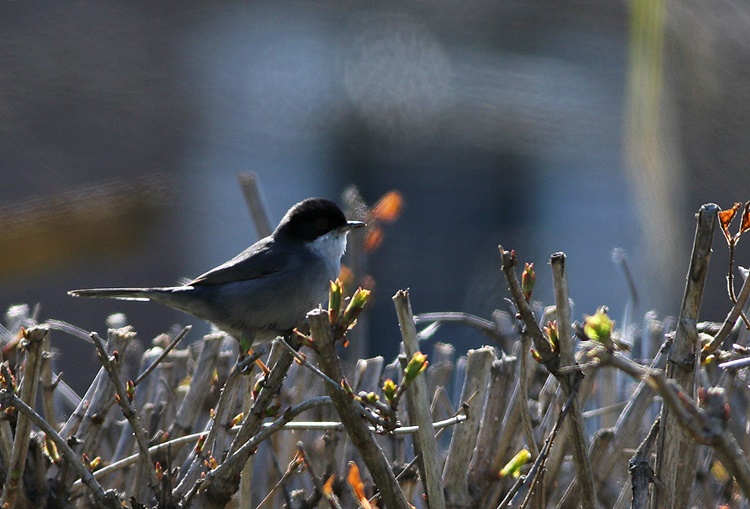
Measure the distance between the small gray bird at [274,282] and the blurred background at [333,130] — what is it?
3027 millimetres

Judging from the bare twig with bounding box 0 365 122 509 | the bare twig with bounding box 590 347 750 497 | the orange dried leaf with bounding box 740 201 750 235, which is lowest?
the bare twig with bounding box 0 365 122 509

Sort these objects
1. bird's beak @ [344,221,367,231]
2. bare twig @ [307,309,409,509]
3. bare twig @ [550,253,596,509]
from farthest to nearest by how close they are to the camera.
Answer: bird's beak @ [344,221,367,231]
bare twig @ [550,253,596,509]
bare twig @ [307,309,409,509]

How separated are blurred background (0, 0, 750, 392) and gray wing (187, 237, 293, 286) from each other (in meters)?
3.07

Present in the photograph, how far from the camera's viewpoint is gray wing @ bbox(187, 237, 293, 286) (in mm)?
3994

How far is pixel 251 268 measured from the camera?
404 cm

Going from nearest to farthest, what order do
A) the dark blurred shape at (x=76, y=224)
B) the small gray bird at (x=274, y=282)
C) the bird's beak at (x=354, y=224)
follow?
the bird's beak at (x=354, y=224) → the small gray bird at (x=274, y=282) → the dark blurred shape at (x=76, y=224)

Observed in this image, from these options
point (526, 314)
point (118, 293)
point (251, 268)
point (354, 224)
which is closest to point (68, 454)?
point (526, 314)

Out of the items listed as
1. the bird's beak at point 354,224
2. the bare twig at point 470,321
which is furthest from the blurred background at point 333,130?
the bare twig at point 470,321

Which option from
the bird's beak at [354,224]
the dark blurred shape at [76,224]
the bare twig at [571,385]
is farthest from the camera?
the dark blurred shape at [76,224]

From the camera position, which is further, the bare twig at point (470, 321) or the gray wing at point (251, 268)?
the gray wing at point (251, 268)

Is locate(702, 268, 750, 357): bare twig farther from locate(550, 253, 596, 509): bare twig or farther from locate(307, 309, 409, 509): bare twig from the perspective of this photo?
locate(307, 309, 409, 509): bare twig

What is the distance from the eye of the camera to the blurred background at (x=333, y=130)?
724cm

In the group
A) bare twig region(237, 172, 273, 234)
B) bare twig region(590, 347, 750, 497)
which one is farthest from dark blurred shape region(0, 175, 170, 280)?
bare twig region(590, 347, 750, 497)

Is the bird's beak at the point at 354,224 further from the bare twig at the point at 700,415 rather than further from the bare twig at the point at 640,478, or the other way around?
the bare twig at the point at 700,415
